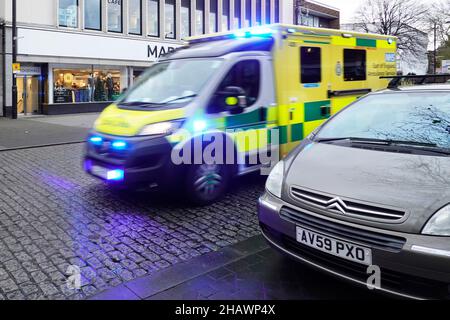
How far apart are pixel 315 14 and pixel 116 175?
37131 millimetres

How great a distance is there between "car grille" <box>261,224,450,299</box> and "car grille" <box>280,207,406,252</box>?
0.16m

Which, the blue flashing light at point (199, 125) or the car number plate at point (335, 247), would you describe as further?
the blue flashing light at point (199, 125)

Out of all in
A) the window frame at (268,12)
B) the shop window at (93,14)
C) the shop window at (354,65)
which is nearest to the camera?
the shop window at (354,65)

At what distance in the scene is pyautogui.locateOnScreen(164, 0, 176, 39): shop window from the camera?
25.8 metres

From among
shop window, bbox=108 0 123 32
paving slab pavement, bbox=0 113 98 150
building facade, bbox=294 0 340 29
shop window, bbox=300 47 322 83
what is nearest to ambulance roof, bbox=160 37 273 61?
shop window, bbox=300 47 322 83

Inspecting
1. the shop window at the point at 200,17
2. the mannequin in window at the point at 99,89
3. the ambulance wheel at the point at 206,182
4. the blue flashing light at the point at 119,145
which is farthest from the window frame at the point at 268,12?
the blue flashing light at the point at 119,145

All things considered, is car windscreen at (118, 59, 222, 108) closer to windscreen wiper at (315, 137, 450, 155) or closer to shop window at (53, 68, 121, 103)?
windscreen wiper at (315, 137, 450, 155)

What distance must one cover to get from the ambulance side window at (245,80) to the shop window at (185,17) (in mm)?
21893

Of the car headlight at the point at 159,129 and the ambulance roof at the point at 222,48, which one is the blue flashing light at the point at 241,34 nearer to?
the ambulance roof at the point at 222,48

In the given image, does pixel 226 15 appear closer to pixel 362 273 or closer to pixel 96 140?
pixel 96 140

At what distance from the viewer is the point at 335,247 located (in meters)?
2.79

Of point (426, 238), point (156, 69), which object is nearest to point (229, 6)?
point (156, 69)

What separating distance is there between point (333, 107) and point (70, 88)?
58.3 feet

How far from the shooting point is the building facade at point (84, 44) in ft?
63.8
